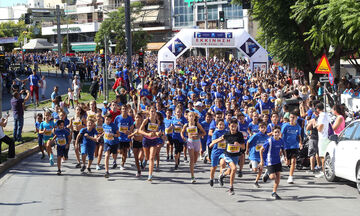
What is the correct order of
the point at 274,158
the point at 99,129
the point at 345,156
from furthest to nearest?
1. the point at 99,129
2. the point at 345,156
3. the point at 274,158

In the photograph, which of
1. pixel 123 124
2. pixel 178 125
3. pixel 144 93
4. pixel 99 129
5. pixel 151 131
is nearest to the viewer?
pixel 151 131

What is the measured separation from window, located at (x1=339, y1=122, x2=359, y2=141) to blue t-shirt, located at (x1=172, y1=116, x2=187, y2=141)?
13.5 ft

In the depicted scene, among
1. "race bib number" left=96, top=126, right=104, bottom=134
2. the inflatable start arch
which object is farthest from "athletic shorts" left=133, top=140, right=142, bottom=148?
the inflatable start arch

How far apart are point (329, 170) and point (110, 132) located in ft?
17.1

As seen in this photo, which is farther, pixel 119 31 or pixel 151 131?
pixel 119 31

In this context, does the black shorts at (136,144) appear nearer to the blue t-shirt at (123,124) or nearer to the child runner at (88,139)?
the blue t-shirt at (123,124)

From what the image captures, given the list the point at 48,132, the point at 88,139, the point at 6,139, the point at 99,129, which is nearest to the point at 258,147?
the point at 88,139

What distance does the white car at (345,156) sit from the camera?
36.2 ft

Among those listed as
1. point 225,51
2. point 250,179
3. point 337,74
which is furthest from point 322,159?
point 225,51

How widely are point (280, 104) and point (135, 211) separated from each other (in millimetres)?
11190

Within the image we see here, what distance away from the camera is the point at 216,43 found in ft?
122

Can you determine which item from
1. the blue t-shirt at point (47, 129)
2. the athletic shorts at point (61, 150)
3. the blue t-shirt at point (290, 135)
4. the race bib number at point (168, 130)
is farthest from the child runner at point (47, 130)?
the blue t-shirt at point (290, 135)

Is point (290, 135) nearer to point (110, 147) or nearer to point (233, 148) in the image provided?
point (233, 148)

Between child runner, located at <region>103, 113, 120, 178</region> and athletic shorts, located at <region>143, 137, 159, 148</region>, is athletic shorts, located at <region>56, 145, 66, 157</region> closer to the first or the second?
child runner, located at <region>103, 113, 120, 178</region>
